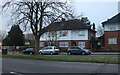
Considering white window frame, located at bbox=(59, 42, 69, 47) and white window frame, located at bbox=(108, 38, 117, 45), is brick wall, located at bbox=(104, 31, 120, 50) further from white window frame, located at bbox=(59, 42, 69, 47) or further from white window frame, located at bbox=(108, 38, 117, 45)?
white window frame, located at bbox=(59, 42, 69, 47)

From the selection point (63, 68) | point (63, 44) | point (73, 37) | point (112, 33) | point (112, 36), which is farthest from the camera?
point (63, 44)

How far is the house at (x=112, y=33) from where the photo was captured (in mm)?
65688

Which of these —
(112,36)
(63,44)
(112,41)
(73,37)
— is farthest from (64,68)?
(63,44)

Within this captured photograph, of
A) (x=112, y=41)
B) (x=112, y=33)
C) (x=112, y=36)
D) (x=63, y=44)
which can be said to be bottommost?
(x=63, y=44)

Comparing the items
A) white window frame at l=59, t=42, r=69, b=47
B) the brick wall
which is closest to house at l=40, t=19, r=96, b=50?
white window frame at l=59, t=42, r=69, b=47

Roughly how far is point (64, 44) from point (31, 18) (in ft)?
133

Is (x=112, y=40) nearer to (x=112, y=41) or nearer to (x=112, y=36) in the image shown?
(x=112, y=41)

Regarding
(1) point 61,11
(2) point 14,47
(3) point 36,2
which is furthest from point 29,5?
(2) point 14,47

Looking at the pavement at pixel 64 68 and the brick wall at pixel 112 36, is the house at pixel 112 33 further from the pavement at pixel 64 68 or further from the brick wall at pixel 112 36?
the pavement at pixel 64 68

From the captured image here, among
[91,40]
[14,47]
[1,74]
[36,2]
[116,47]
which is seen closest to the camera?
[1,74]

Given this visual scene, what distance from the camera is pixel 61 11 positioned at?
38188 mm

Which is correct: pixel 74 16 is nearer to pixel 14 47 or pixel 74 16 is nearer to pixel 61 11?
pixel 61 11

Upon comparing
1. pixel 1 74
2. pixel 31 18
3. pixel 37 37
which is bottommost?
pixel 1 74

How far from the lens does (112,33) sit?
6681cm
